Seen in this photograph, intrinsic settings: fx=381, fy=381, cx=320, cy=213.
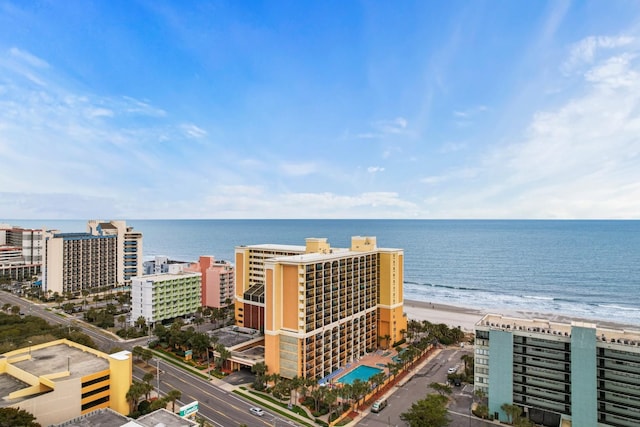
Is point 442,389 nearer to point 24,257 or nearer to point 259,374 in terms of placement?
point 259,374

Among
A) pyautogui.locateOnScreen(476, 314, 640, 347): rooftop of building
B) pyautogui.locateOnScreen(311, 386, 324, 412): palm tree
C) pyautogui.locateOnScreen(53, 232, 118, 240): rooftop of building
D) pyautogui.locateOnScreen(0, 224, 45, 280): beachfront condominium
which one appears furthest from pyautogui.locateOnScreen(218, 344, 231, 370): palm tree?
pyautogui.locateOnScreen(0, 224, 45, 280): beachfront condominium

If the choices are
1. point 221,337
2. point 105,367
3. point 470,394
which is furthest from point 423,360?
point 105,367

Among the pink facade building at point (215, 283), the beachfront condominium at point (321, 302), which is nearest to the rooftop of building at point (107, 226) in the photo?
the pink facade building at point (215, 283)

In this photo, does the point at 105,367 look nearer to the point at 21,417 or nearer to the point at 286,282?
the point at 21,417

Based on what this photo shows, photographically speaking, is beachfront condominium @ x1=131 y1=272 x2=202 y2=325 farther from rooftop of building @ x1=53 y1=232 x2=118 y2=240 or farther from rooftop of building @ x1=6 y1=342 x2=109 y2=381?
rooftop of building @ x1=53 y1=232 x2=118 y2=240

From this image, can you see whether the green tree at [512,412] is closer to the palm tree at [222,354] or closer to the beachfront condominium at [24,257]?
the palm tree at [222,354]
